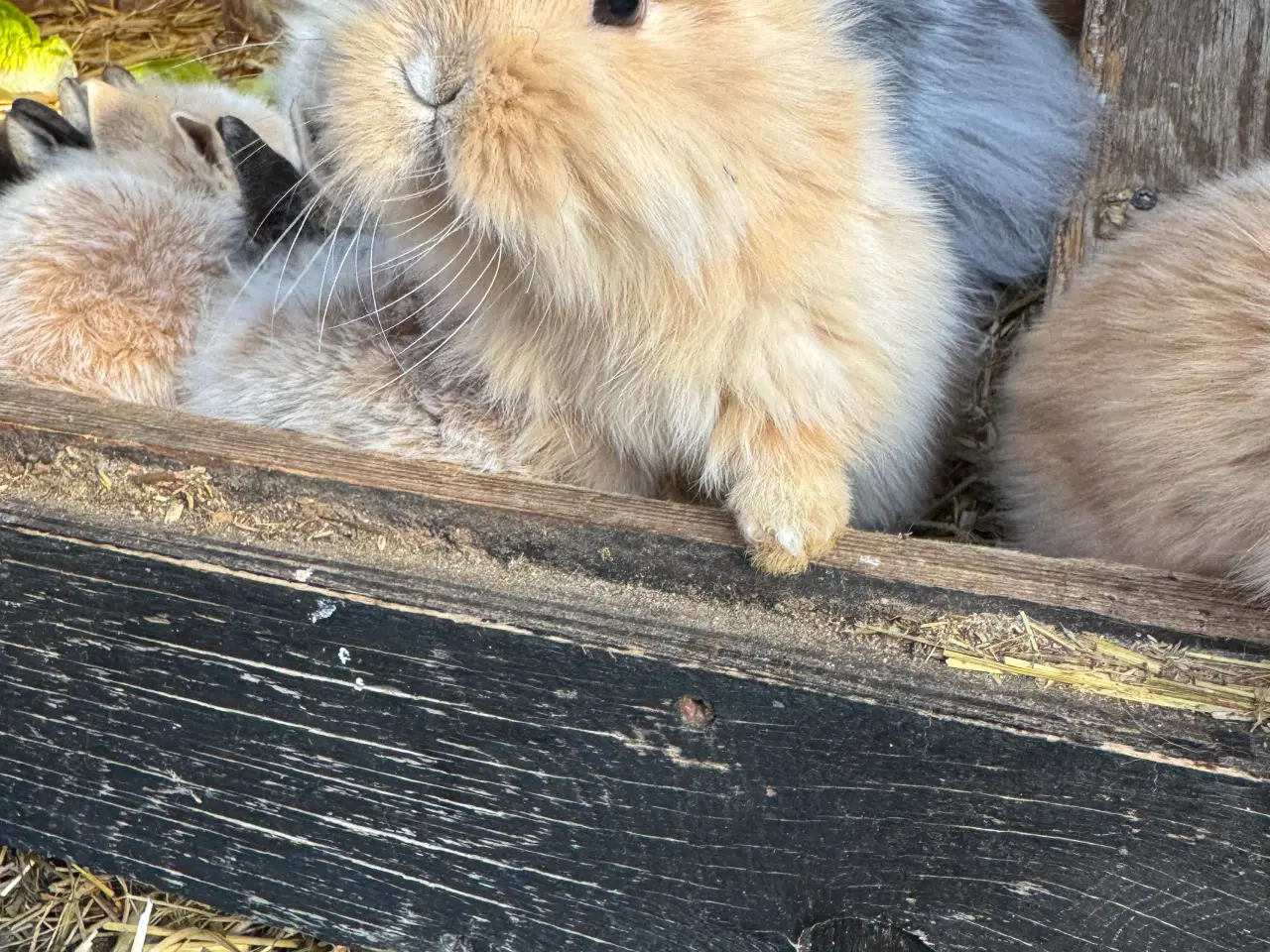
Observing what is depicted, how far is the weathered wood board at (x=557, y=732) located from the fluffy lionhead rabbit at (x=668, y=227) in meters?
0.14

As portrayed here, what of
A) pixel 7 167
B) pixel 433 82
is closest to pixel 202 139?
pixel 7 167

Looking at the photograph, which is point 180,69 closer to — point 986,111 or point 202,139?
point 202,139

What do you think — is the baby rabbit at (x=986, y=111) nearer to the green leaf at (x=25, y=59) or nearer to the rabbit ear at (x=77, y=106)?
the rabbit ear at (x=77, y=106)

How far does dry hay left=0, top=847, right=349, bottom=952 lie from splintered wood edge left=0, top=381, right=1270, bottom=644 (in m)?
0.64

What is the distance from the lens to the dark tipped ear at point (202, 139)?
5.53 ft

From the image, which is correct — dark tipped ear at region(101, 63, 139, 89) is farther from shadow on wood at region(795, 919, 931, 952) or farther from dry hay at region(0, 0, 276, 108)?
shadow on wood at region(795, 919, 931, 952)

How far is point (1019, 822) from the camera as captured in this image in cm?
93

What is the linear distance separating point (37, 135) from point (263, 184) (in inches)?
19.1

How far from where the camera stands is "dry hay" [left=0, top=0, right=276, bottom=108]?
8.91 ft

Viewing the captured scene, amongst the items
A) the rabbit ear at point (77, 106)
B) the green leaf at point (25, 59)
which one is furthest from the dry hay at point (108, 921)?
the green leaf at point (25, 59)

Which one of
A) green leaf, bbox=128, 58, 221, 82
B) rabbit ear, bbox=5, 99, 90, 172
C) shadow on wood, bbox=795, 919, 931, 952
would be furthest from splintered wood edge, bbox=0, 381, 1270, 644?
green leaf, bbox=128, 58, 221, 82

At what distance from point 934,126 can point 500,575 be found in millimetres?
668

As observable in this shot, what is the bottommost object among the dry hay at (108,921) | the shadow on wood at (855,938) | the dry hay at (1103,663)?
the dry hay at (108,921)

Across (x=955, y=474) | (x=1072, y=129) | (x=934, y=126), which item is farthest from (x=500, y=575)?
(x=1072, y=129)
